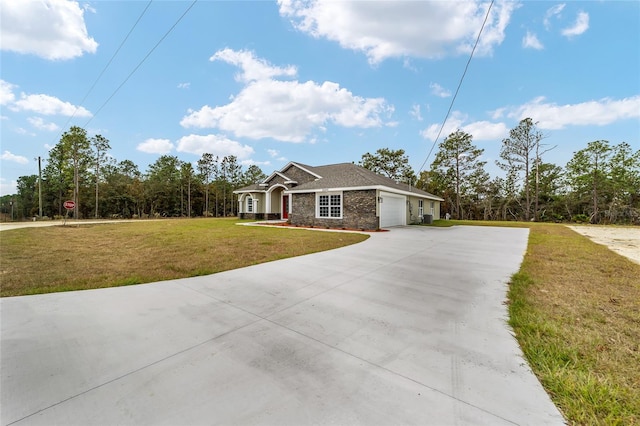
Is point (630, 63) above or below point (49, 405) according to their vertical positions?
above

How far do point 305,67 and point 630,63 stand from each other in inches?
703

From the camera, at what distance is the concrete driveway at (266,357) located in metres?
1.75

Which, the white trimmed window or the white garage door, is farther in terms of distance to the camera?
the white trimmed window

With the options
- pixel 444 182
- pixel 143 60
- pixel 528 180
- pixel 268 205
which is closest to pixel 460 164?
pixel 444 182

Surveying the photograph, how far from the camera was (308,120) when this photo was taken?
2202 centimetres

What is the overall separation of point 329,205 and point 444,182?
24.8 m

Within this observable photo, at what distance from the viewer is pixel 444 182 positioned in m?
34.3

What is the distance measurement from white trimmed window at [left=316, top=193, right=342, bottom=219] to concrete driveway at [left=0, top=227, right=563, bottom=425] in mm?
11455

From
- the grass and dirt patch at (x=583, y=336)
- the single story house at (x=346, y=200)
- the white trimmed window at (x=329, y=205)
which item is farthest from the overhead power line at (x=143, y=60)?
the white trimmed window at (x=329, y=205)

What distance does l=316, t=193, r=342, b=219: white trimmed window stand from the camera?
1595 cm

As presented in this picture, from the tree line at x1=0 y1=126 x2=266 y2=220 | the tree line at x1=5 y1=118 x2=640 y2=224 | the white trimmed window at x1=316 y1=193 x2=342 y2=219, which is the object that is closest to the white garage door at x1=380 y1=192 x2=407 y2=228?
the white trimmed window at x1=316 y1=193 x2=342 y2=219

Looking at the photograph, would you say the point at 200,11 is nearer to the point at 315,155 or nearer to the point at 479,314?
the point at 479,314

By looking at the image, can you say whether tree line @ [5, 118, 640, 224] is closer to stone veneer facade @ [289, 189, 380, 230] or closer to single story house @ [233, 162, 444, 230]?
single story house @ [233, 162, 444, 230]

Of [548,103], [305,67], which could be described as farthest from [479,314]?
[548,103]
